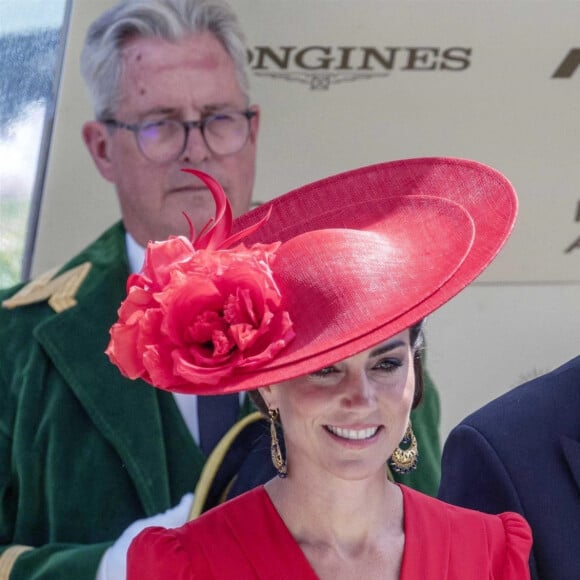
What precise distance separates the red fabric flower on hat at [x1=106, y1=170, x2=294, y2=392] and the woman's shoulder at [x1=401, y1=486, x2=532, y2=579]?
0.38 metres

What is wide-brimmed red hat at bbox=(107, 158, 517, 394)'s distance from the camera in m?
1.54

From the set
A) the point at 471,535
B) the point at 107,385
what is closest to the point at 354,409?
the point at 471,535

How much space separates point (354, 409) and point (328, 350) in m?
0.14

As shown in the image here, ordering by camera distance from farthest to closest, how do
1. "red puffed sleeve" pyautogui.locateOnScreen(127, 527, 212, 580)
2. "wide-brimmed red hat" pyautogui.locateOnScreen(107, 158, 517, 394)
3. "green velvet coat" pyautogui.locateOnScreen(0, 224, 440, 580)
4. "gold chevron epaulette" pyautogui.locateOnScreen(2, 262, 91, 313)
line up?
"gold chevron epaulette" pyautogui.locateOnScreen(2, 262, 91, 313), "green velvet coat" pyautogui.locateOnScreen(0, 224, 440, 580), "red puffed sleeve" pyautogui.locateOnScreen(127, 527, 212, 580), "wide-brimmed red hat" pyautogui.locateOnScreen(107, 158, 517, 394)

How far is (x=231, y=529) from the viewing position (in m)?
1.72

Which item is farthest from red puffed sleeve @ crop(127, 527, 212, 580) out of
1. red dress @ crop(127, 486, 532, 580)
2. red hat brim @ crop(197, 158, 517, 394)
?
red hat brim @ crop(197, 158, 517, 394)

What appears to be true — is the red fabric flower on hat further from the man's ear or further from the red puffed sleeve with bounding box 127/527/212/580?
the man's ear

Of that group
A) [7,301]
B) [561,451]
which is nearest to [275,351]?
[561,451]

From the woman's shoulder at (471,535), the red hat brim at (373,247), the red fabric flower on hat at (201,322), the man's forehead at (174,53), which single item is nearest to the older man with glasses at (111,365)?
the man's forehead at (174,53)

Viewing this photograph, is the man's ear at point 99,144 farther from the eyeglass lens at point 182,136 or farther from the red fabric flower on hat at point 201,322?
the red fabric flower on hat at point 201,322

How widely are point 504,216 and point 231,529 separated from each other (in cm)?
54

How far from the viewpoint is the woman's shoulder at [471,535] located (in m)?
1.75

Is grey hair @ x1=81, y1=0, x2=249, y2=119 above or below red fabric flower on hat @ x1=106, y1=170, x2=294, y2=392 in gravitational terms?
above

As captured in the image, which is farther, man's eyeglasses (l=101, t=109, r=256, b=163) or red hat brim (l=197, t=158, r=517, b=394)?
man's eyeglasses (l=101, t=109, r=256, b=163)
